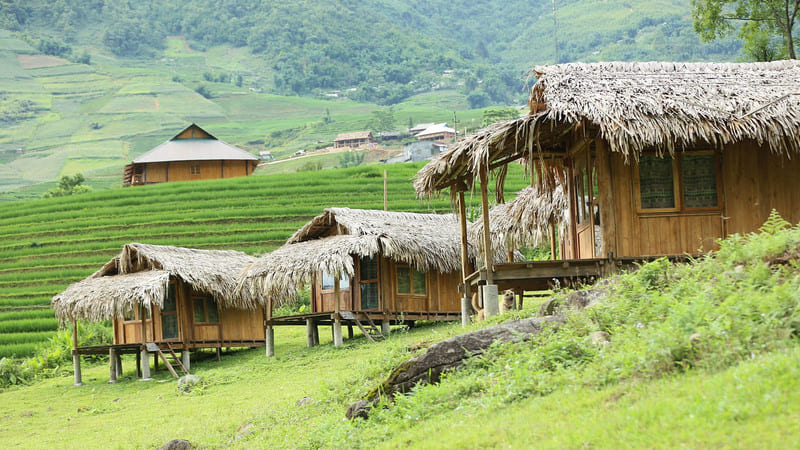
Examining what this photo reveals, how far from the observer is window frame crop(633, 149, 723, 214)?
14.1 meters

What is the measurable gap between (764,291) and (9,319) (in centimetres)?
3006

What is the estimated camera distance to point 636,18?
14700cm

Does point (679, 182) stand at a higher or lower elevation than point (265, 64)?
lower

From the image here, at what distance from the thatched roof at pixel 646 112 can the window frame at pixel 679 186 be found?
0.16 m

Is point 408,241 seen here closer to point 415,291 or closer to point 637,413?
point 415,291

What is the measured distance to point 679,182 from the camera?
1410 centimetres

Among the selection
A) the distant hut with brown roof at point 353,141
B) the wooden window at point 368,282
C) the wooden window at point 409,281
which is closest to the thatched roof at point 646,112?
the wooden window at point 368,282

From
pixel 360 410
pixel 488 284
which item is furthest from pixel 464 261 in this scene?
pixel 360 410

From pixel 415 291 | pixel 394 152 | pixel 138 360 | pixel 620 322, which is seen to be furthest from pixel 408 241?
pixel 394 152

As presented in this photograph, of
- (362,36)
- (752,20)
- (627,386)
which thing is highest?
(362,36)

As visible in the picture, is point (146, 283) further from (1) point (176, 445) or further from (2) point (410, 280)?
(1) point (176, 445)

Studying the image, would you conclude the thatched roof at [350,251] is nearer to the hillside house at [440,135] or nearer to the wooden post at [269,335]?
the wooden post at [269,335]

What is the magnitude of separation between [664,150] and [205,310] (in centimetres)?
1541

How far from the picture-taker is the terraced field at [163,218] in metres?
38.1
